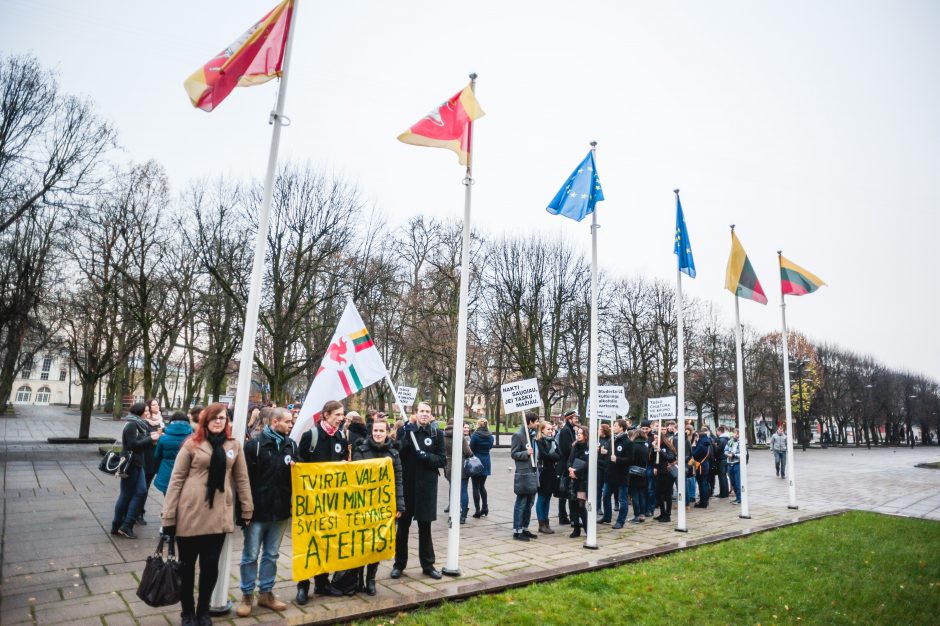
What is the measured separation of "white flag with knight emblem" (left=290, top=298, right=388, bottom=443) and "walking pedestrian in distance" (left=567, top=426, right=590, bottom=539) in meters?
5.38

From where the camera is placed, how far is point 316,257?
24.4 meters

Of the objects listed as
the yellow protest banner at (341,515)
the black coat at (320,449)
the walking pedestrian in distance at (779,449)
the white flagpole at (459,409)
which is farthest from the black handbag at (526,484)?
the walking pedestrian in distance at (779,449)

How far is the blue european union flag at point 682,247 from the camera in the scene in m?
12.4


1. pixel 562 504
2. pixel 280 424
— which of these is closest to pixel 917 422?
pixel 562 504

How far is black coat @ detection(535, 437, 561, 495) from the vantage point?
10.9m

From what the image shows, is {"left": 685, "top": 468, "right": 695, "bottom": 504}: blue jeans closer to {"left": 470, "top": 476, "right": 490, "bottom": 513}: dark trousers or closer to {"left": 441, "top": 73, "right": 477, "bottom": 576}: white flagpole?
{"left": 470, "top": 476, "right": 490, "bottom": 513}: dark trousers

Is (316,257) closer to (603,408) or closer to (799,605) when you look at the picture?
(603,408)

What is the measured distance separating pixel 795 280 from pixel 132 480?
688 inches

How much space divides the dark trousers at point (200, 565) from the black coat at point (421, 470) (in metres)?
2.62

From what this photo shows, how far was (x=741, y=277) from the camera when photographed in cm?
1383

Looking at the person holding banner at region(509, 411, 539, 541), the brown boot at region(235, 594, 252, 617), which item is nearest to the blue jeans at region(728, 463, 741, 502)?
the person holding banner at region(509, 411, 539, 541)

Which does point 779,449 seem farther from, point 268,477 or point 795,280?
point 268,477

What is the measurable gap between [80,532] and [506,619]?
7575mm

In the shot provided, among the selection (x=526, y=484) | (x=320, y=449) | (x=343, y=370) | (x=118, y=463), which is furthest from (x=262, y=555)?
(x=526, y=484)
